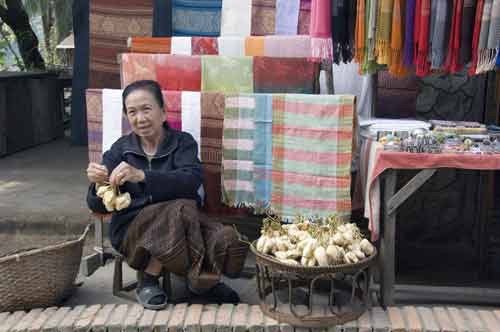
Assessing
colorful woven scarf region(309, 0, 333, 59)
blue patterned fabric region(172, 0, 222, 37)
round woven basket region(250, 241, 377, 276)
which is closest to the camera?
round woven basket region(250, 241, 377, 276)

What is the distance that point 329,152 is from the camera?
128 inches

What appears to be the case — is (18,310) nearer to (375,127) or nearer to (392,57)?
(375,127)

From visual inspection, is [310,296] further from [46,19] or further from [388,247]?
[46,19]

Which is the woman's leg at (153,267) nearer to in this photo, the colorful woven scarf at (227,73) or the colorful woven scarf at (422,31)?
the colorful woven scarf at (227,73)

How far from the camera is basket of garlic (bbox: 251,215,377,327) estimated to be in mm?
2621

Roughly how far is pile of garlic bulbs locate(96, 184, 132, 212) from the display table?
120 centimetres

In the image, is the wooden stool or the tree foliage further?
the tree foliage

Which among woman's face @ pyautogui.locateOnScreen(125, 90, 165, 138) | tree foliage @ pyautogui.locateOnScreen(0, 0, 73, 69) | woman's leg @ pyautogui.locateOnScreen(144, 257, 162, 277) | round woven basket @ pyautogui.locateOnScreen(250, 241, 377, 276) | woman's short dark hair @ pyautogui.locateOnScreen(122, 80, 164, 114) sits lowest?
woman's leg @ pyautogui.locateOnScreen(144, 257, 162, 277)

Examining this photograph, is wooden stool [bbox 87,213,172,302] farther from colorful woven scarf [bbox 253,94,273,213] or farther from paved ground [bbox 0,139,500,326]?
colorful woven scarf [bbox 253,94,273,213]

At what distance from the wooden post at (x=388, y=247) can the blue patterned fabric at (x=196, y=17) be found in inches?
98.9

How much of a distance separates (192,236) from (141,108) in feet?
2.33

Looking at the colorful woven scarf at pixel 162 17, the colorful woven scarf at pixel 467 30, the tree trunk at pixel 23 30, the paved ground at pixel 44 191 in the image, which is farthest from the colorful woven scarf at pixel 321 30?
the tree trunk at pixel 23 30

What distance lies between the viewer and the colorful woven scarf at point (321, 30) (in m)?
3.31

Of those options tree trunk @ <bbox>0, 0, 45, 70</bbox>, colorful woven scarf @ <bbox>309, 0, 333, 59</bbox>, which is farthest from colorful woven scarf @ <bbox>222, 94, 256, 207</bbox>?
tree trunk @ <bbox>0, 0, 45, 70</bbox>
